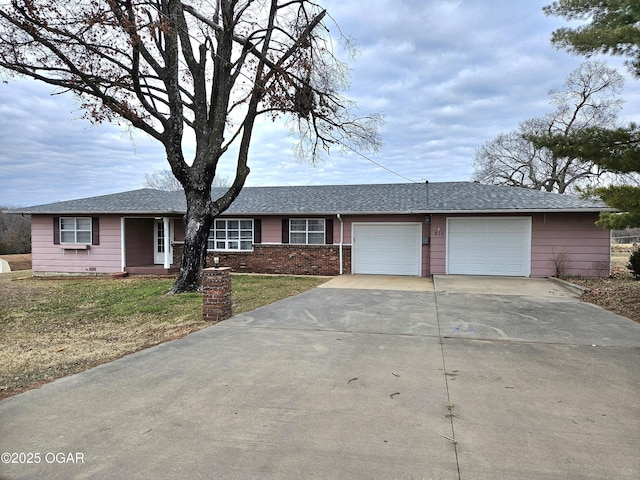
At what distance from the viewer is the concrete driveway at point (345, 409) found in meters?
2.43

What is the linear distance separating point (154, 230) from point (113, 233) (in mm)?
2132

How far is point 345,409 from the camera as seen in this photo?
10.5ft

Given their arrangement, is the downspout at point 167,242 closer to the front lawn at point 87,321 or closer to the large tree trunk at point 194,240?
the front lawn at point 87,321

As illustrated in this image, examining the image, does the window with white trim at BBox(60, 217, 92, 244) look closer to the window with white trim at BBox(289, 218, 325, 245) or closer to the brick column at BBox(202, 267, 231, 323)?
the window with white trim at BBox(289, 218, 325, 245)

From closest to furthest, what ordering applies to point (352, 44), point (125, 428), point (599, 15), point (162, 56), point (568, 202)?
point (125, 428), point (599, 15), point (162, 56), point (352, 44), point (568, 202)

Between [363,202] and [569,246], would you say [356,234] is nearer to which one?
[363,202]

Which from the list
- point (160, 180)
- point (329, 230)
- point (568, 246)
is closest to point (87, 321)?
point (329, 230)

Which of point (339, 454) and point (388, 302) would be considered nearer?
point (339, 454)

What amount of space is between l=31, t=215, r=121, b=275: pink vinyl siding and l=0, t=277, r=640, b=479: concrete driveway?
1157 centimetres

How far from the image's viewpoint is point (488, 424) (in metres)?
2.98

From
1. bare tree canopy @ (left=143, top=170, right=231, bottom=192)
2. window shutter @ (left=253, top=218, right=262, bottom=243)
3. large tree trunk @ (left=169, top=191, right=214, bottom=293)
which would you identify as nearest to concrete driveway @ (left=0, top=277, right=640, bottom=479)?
large tree trunk @ (left=169, top=191, right=214, bottom=293)

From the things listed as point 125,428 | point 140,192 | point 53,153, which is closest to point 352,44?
point 125,428

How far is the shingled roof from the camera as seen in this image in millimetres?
12953

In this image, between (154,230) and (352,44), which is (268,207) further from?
(352,44)
